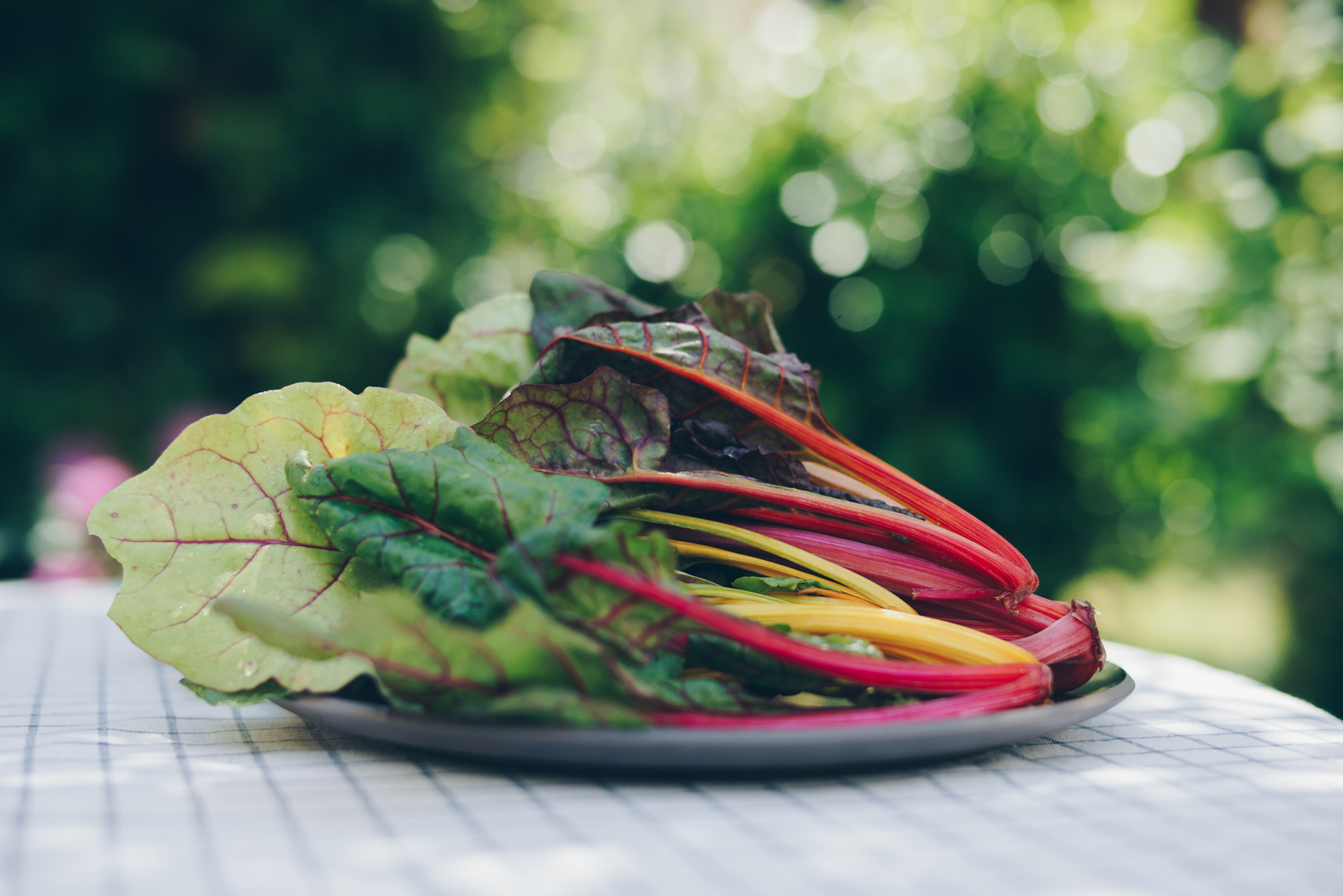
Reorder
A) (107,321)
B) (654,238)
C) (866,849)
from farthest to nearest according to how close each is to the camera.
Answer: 1. (107,321)
2. (654,238)
3. (866,849)

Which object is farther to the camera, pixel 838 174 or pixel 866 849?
pixel 838 174

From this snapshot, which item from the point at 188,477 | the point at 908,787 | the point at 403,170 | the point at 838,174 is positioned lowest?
the point at 908,787

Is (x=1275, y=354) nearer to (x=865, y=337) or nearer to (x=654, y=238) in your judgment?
(x=865, y=337)

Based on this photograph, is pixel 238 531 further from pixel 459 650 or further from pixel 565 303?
pixel 565 303

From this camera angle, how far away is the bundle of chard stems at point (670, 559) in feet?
2.74

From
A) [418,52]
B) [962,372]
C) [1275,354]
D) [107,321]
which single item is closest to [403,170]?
[418,52]

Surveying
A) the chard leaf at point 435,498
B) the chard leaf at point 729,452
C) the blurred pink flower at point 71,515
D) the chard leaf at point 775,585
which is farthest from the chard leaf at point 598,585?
the blurred pink flower at point 71,515

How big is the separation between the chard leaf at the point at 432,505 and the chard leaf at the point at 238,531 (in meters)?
0.07

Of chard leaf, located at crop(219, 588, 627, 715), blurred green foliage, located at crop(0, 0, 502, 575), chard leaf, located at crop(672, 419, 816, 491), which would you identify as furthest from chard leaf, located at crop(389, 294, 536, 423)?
blurred green foliage, located at crop(0, 0, 502, 575)

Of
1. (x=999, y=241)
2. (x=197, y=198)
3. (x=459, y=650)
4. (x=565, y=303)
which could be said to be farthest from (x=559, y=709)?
(x=197, y=198)

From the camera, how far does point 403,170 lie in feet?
14.9

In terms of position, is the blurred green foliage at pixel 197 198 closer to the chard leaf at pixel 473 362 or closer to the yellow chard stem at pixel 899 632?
the chard leaf at pixel 473 362

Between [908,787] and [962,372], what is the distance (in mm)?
2553

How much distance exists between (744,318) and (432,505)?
0.62 metres
